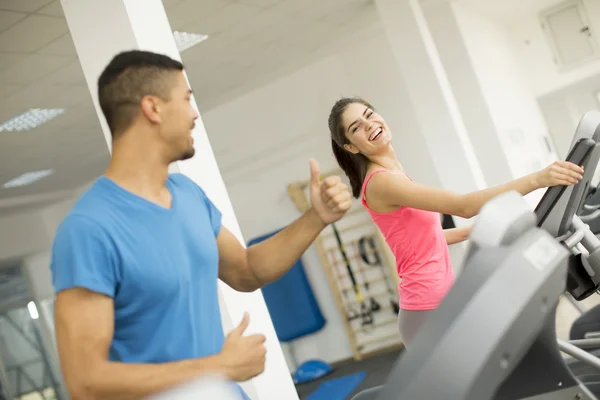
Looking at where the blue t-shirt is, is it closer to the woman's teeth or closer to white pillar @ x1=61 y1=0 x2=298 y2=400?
the woman's teeth

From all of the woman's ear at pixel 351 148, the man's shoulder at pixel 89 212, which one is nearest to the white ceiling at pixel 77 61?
the woman's ear at pixel 351 148

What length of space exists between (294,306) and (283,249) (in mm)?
5897

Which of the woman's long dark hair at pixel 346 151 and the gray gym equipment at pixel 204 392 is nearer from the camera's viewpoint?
the gray gym equipment at pixel 204 392

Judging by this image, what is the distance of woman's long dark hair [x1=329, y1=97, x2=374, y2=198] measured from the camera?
2287 millimetres

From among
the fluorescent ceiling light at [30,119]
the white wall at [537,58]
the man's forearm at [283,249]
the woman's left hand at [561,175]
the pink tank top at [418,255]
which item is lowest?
the pink tank top at [418,255]

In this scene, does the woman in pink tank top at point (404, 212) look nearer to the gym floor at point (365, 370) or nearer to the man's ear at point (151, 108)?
the man's ear at point (151, 108)

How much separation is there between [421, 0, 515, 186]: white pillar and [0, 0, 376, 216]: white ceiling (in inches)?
31.4

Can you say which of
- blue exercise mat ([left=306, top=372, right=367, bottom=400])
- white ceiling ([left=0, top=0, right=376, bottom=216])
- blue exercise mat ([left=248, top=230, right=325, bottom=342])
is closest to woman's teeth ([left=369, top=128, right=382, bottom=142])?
white ceiling ([left=0, top=0, right=376, bottom=216])

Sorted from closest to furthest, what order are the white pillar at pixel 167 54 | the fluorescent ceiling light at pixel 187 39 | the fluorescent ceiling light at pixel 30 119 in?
1. the white pillar at pixel 167 54
2. the fluorescent ceiling light at pixel 187 39
3. the fluorescent ceiling light at pixel 30 119

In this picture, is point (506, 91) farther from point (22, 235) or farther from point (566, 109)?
point (22, 235)

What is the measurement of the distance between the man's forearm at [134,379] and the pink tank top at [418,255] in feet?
3.55

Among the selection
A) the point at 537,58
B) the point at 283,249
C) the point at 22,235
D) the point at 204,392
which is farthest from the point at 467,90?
the point at 204,392

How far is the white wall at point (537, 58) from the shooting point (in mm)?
8992

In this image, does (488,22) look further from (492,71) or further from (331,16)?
(331,16)
